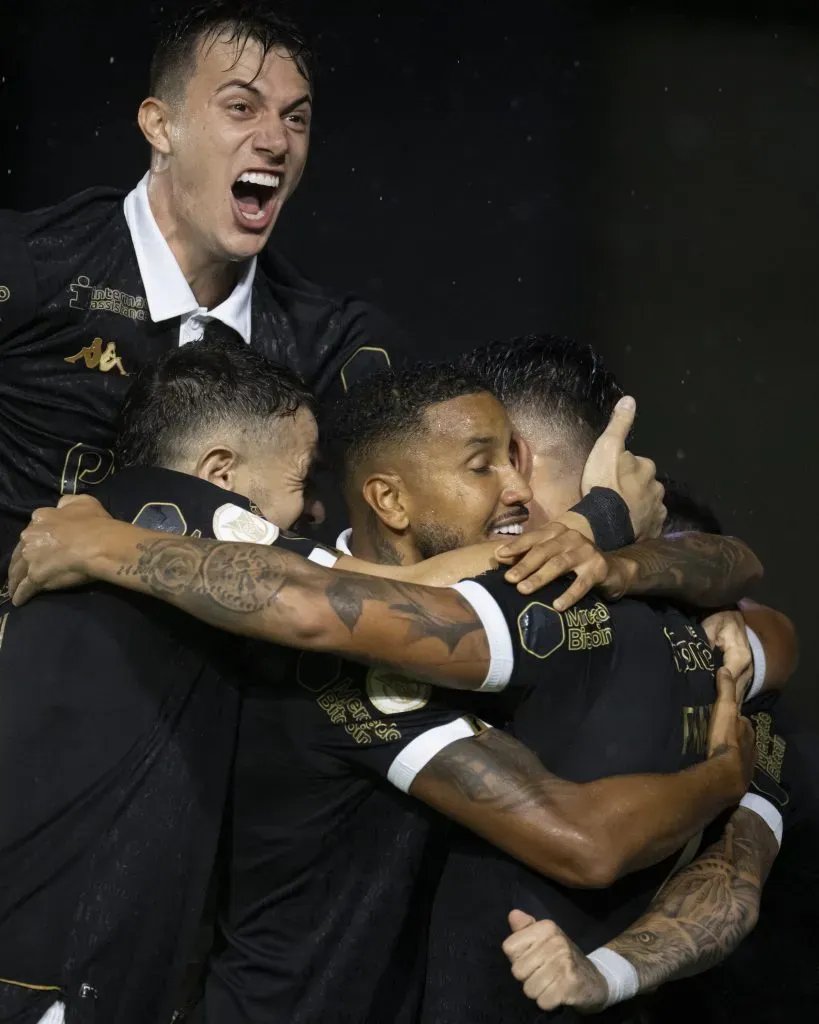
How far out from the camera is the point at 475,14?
5.03 meters

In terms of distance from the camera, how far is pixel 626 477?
9.39 feet

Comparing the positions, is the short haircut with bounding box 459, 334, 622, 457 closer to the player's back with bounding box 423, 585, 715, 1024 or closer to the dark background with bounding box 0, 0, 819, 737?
the player's back with bounding box 423, 585, 715, 1024

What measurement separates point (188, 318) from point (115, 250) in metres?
0.19

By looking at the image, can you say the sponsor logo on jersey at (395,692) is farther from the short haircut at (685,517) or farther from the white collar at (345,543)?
the short haircut at (685,517)

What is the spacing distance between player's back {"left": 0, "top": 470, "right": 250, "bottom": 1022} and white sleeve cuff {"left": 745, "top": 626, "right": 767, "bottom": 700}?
94 centimetres

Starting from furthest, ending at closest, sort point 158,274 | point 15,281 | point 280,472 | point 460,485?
point 158,274
point 15,281
point 280,472
point 460,485

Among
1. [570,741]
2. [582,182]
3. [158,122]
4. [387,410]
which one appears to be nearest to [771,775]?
[570,741]

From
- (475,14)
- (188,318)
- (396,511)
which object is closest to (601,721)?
(396,511)

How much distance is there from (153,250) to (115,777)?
117 centimetres

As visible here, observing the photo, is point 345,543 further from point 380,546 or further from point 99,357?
point 99,357

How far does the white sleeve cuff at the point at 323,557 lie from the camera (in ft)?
8.51

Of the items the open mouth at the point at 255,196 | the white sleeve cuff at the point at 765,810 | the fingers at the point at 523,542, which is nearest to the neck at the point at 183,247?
the open mouth at the point at 255,196

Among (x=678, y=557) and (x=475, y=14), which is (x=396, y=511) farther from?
(x=475, y=14)

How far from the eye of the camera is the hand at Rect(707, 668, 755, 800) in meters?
2.69
